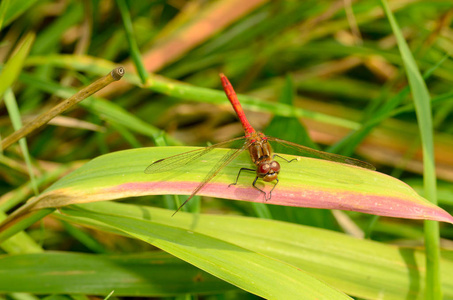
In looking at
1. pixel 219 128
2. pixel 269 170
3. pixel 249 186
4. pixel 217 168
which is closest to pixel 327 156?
pixel 269 170

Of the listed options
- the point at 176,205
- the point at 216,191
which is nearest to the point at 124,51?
the point at 176,205

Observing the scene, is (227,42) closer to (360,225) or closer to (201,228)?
(360,225)

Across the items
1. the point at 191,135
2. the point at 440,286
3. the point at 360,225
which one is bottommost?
the point at 440,286

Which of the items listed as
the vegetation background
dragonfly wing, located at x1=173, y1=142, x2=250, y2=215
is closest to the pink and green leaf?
dragonfly wing, located at x1=173, y1=142, x2=250, y2=215

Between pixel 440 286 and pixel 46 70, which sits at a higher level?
pixel 46 70

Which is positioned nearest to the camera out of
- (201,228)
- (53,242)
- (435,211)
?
(435,211)

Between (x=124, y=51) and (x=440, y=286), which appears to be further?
(x=124, y=51)

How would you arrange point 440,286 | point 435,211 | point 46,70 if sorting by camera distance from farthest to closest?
point 46,70, point 440,286, point 435,211

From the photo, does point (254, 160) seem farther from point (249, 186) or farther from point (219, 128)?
point (219, 128)

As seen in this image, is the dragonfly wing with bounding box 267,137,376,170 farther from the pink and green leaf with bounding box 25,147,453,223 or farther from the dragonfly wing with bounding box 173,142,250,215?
the dragonfly wing with bounding box 173,142,250,215
